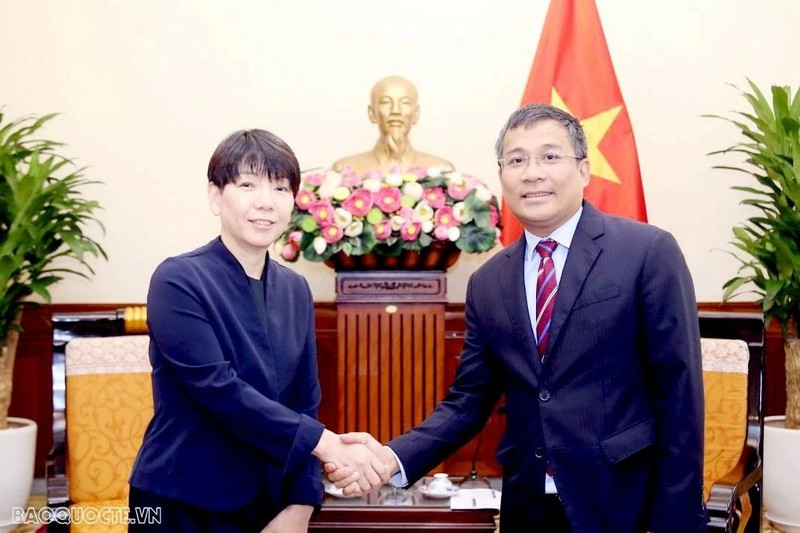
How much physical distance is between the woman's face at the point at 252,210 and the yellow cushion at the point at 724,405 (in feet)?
4.62

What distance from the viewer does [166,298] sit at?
1.63 m

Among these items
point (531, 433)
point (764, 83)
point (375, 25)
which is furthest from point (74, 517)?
point (764, 83)

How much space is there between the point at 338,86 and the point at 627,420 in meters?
3.05

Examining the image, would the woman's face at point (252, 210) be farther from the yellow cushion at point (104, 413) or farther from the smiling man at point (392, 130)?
the smiling man at point (392, 130)

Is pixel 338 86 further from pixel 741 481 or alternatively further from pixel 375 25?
pixel 741 481

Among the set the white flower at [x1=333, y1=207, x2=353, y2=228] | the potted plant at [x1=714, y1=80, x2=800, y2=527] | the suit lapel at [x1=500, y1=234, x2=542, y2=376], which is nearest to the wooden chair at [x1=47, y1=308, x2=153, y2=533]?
the white flower at [x1=333, y1=207, x2=353, y2=228]

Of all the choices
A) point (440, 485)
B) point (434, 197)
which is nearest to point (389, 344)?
point (434, 197)

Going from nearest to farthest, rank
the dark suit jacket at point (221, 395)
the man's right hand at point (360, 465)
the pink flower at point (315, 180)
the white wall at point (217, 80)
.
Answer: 1. the dark suit jacket at point (221, 395)
2. the man's right hand at point (360, 465)
3. the pink flower at point (315, 180)
4. the white wall at point (217, 80)

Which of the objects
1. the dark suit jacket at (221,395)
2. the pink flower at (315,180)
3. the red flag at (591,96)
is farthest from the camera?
the red flag at (591,96)

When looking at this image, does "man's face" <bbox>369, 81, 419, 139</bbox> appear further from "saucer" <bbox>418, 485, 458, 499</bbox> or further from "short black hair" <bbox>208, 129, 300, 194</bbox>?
"short black hair" <bbox>208, 129, 300, 194</bbox>

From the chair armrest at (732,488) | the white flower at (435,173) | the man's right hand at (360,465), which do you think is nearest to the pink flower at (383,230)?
the white flower at (435,173)

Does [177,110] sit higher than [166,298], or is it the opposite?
[177,110]

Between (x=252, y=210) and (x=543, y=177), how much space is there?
0.59 meters

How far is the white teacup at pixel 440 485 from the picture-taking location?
236 cm
